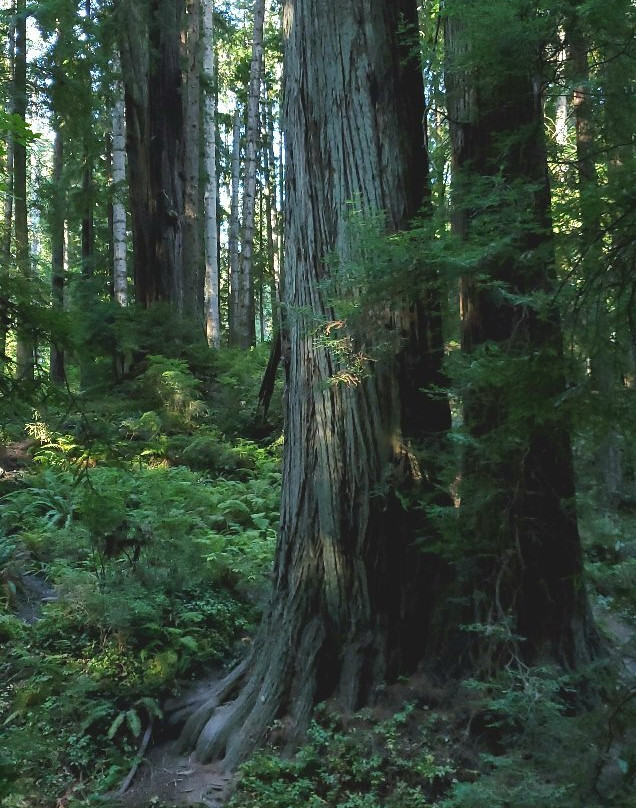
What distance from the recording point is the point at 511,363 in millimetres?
2998

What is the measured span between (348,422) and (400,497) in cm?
58

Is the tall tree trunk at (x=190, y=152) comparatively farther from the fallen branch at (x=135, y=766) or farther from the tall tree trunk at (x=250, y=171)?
the fallen branch at (x=135, y=766)

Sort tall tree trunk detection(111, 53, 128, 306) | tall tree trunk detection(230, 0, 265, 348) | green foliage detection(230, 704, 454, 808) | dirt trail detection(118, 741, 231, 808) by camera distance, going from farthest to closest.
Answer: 1. tall tree trunk detection(230, 0, 265, 348)
2. tall tree trunk detection(111, 53, 128, 306)
3. dirt trail detection(118, 741, 231, 808)
4. green foliage detection(230, 704, 454, 808)

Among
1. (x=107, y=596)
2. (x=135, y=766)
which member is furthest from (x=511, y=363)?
(x=107, y=596)

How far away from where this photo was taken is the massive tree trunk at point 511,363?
3109 mm

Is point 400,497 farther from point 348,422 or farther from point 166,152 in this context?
point 166,152

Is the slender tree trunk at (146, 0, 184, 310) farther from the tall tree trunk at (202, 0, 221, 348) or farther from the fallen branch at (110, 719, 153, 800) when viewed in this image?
the fallen branch at (110, 719, 153, 800)

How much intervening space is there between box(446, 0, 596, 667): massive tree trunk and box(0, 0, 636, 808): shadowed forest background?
0.02 meters

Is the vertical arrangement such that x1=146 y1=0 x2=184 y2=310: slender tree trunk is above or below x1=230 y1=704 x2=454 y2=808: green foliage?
above

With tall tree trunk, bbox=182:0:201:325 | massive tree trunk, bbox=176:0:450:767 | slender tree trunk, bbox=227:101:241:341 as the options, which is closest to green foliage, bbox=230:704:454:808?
massive tree trunk, bbox=176:0:450:767

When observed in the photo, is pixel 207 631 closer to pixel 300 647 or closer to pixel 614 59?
pixel 300 647

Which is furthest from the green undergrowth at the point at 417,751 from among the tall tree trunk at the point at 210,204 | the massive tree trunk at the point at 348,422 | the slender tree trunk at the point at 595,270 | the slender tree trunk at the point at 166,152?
the tall tree trunk at the point at 210,204

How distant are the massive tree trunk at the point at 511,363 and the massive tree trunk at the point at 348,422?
0.40m

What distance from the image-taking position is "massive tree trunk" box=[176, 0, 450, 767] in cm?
461
